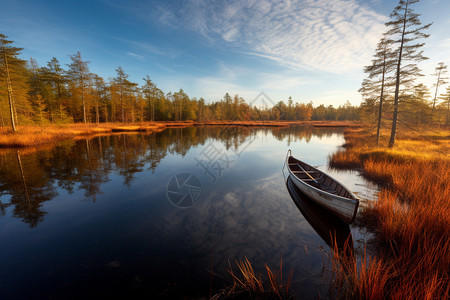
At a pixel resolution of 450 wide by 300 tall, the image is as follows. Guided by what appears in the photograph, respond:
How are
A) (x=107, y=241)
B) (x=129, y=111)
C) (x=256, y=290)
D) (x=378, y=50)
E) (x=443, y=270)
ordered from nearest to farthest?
1. (x=443, y=270)
2. (x=256, y=290)
3. (x=107, y=241)
4. (x=378, y=50)
5. (x=129, y=111)

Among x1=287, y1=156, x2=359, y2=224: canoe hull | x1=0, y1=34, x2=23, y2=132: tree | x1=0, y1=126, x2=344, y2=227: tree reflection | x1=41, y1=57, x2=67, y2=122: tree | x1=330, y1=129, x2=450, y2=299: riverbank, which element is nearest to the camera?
x1=330, y1=129, x2=450, y2=299: riverbank

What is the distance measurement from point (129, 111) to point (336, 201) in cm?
6855

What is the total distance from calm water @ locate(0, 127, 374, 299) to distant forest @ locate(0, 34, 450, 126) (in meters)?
21.6

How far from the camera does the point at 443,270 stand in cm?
419

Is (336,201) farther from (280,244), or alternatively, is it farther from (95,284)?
(95,284)

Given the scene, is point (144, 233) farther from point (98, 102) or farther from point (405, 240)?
point (98, 102)

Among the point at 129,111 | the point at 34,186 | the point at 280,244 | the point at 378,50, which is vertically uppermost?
the point at 378,50

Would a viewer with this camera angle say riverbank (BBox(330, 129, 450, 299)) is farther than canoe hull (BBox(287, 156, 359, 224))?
No

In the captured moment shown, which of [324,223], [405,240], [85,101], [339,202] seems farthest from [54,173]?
[85,101]

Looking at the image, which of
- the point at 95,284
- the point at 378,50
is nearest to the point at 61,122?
the point at 95,284

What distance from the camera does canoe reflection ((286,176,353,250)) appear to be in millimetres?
6883

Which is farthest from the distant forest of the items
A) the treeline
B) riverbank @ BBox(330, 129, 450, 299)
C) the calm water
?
the calm water

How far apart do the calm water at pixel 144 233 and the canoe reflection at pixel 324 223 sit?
319 mm

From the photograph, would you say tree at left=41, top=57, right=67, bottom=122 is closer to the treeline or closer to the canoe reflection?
the treeline
